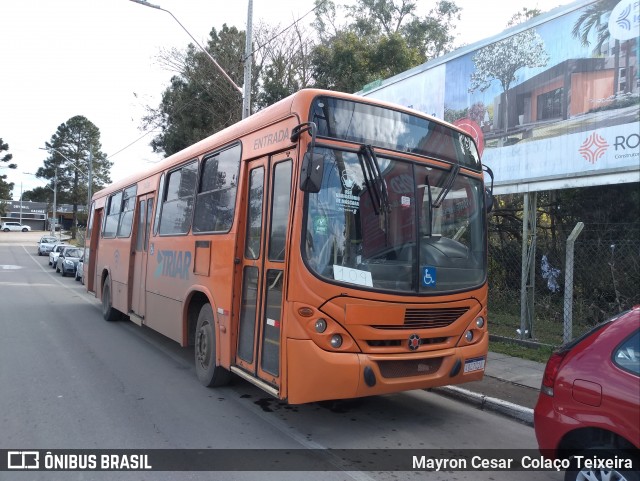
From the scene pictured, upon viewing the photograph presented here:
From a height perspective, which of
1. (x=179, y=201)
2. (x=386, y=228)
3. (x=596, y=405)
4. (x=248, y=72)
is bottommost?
(x=596, y=405)

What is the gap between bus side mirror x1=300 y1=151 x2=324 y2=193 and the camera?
169 inches

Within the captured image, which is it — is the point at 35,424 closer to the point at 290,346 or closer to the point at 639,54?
the point at 290,346

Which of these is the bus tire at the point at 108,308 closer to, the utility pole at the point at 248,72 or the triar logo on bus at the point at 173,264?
the triar logo on bus at the point at 173,264

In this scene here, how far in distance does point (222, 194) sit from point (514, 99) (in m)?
6.06

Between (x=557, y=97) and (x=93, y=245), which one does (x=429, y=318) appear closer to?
(x=557, y=97)

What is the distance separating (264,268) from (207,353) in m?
1.91

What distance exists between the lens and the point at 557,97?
8500 millimetres

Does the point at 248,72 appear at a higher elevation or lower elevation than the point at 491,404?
higher

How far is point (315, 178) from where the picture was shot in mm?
4305

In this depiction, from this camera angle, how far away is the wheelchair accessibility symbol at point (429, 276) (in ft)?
16.2

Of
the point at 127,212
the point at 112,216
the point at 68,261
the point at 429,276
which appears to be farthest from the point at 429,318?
the point at 68,261

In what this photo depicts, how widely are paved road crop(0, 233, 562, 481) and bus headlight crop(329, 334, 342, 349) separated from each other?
3.19ft

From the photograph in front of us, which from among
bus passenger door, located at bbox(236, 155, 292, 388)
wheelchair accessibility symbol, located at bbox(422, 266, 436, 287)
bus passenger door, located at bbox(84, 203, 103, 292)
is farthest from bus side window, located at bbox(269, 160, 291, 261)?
bus passenger door, located at bbox(84, 203, 103, 292)

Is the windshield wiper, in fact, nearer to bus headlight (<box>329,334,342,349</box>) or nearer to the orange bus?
the orange bus
